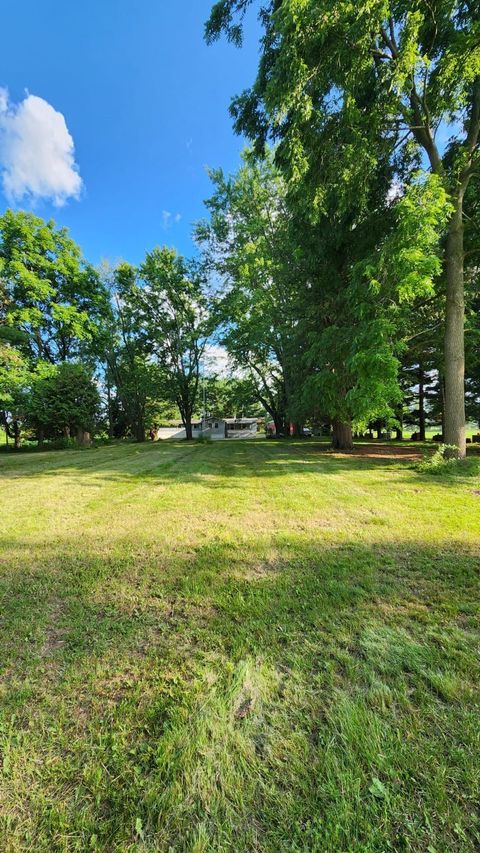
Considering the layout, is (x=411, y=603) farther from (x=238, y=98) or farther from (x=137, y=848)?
(x=238, y=98)

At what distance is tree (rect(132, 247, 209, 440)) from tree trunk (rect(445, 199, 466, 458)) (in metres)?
16.9

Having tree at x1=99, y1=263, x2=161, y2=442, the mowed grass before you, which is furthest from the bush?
tree at x1=99, y1=263, x2=161, y2=442

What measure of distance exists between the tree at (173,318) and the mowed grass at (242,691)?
21.6 m

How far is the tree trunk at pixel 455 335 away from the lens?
7.72 m

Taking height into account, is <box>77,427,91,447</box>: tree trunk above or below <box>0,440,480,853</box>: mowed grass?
above

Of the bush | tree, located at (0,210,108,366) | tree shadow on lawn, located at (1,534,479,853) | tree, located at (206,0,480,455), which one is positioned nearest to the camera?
tree shadow on lawn, located at (1,534,479,853)

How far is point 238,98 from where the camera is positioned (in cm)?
829

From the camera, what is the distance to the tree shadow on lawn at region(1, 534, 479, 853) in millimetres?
1096

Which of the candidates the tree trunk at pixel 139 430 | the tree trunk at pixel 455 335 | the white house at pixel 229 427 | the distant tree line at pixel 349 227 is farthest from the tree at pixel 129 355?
the tree trunk at pixel 455 335

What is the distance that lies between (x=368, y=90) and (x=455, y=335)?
601 cm

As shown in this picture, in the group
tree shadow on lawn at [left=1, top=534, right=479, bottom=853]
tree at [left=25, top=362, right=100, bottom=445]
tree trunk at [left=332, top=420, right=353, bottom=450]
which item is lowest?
tree shadow on lawn at [left=1, top=534, right=479, bottom=853]

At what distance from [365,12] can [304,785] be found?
9.81 meters

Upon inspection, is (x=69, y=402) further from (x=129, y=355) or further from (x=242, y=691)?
(x=242, y=691)

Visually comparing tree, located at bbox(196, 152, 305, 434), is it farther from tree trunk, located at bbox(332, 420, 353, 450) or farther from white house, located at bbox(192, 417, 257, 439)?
white house, located at bbox(192, 417, 257, 439)
